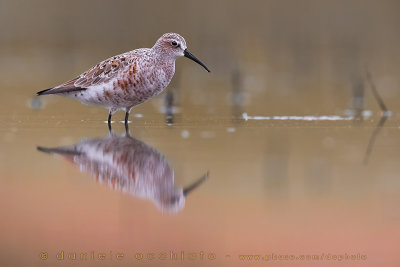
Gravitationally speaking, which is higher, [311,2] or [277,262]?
[311,2]

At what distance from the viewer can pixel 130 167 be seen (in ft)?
24.0

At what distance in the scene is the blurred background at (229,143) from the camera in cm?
555

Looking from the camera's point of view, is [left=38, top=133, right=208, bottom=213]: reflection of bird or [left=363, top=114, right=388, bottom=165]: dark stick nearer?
[left=38, top=133, right=208, bottom=213]: reflection of bird

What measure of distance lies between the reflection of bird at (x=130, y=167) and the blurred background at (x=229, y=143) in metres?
0.12

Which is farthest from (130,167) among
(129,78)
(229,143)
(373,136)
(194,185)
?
(373,136)

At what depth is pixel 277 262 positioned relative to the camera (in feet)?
17.0

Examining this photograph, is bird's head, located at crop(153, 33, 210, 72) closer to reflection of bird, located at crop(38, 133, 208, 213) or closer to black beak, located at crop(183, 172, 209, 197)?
reflection of bird, located at crop(38, 133, 208, 213)

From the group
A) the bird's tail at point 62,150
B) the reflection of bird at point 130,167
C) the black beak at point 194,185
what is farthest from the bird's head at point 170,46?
the black beak at point 194,185

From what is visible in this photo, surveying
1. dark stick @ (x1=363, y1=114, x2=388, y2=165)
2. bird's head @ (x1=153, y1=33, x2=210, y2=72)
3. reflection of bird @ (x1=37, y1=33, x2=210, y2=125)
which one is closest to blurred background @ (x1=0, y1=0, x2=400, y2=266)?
dark stick @ (x1=363, y1=114, x2=388, y2=165)

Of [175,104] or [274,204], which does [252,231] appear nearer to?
[274,204]

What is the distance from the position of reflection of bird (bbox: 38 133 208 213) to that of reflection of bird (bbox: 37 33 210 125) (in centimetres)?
122

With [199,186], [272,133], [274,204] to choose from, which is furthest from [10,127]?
[274,204]

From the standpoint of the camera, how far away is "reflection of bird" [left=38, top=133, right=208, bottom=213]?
6.48 metres

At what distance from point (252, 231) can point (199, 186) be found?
1.21m
